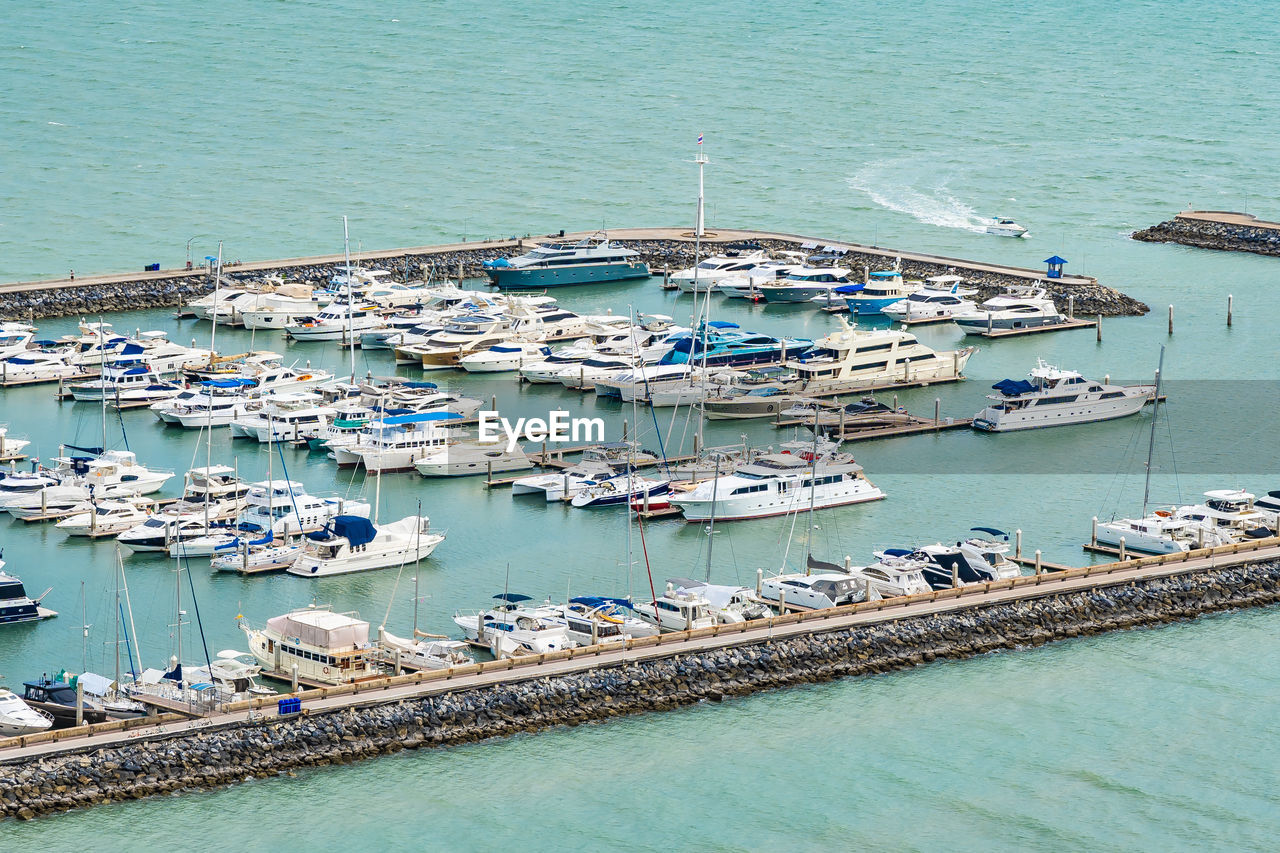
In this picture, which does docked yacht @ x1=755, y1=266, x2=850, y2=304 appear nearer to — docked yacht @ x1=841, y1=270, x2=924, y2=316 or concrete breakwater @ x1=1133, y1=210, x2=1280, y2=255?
docked yacht @ x1=841, y1=270, x2=924, y2=316

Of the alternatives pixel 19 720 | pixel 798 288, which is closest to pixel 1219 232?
pixel 798 288

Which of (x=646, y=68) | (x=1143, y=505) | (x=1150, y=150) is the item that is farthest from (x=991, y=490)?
(x=646, y=68)

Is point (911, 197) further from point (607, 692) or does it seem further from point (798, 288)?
point (607, 692)

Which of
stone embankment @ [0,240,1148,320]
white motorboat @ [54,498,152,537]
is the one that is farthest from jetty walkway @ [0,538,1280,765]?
stone embankment @ [0,240,1148,320]

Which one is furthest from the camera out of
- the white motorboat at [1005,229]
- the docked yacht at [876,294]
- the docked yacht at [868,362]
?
the white motorboat at [1005,229]

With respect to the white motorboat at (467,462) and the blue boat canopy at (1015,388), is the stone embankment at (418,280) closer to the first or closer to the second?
the blue boat canopy at (1015,388)

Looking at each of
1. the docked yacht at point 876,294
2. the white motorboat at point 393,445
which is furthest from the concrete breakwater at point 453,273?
the white motorboat at point 393,445
